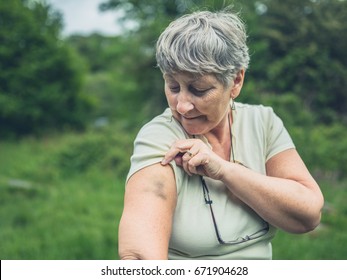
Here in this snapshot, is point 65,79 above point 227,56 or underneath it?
above

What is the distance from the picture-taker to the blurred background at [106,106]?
124 inches

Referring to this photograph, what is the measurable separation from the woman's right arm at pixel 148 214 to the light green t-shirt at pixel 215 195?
3 centimetres

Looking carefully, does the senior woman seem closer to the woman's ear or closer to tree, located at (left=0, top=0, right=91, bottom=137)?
the woman's ear

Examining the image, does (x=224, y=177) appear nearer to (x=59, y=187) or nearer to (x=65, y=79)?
(x=59, y=187)

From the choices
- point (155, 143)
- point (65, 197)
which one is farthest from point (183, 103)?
point (65, 197)

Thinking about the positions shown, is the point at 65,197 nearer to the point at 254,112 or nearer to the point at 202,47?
the point at 254,112

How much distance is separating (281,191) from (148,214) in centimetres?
42

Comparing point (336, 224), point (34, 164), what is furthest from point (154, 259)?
point (34, 164)

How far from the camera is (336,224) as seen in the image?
553cm

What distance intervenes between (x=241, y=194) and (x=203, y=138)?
8.8 inches

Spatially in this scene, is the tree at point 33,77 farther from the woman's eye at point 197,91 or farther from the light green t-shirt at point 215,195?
the woman's eye at point 197,91

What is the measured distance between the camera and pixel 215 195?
4.96 ft

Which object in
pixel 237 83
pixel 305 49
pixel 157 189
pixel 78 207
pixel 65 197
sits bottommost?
pixel 157 189

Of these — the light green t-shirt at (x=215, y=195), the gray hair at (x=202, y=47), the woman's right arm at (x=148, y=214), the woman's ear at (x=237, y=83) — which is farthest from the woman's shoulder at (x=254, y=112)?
the woman's right arm at (x=148, y=214)
